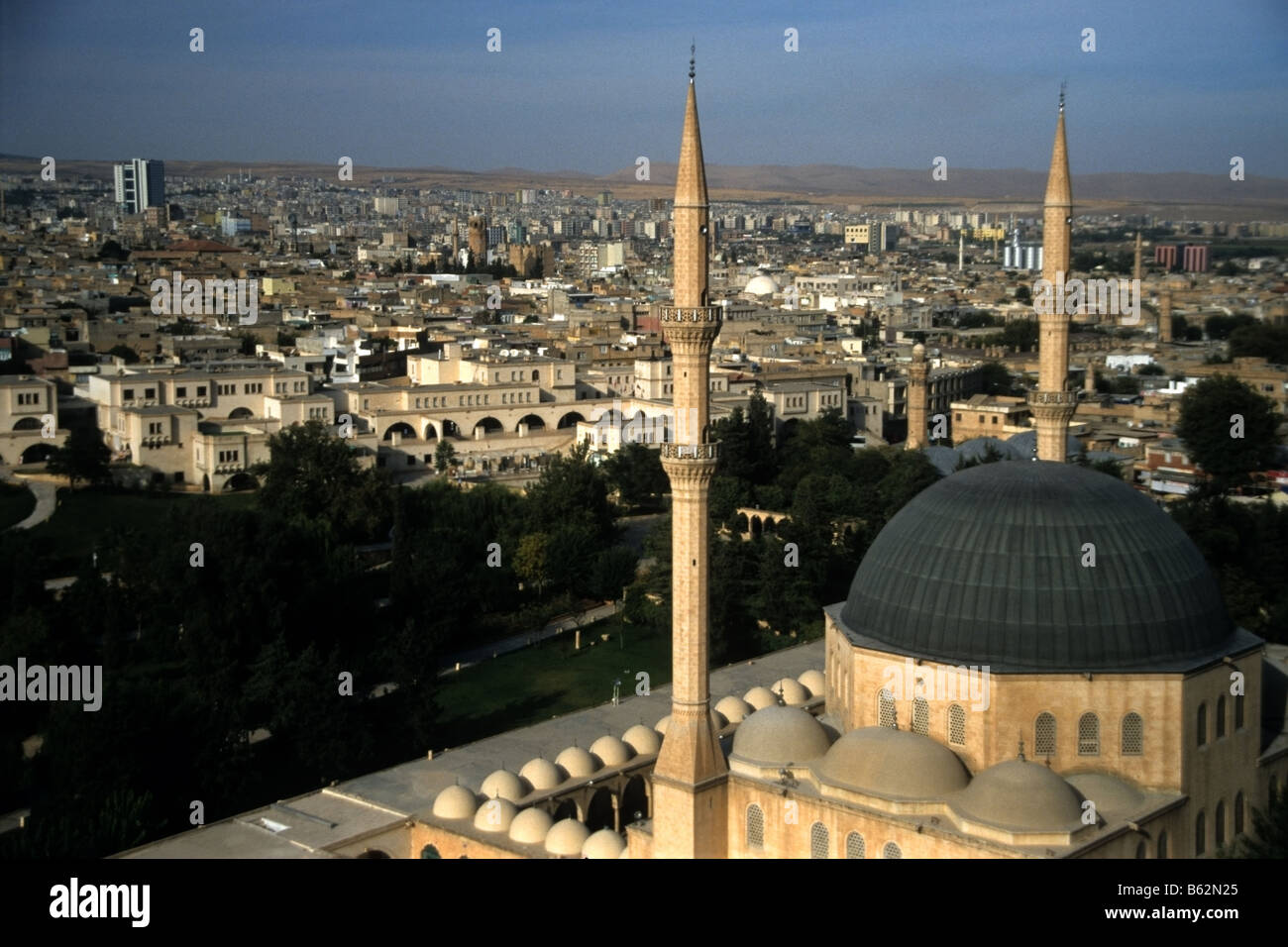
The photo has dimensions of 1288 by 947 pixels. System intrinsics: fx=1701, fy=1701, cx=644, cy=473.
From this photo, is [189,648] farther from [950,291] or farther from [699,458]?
[950,291]

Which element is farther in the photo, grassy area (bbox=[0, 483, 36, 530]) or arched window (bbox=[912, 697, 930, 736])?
grassy area (bbox=[0, 483, 36, 530])

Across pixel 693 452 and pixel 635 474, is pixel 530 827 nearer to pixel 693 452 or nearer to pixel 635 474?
pixel 693 452

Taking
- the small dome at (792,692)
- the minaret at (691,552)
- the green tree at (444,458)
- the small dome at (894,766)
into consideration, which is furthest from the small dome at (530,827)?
the green tree at (444,458)

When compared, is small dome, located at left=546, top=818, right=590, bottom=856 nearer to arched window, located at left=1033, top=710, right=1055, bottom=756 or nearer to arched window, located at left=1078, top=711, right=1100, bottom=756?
arched window, located at left=1033, top=710, right=1055, bottom=756

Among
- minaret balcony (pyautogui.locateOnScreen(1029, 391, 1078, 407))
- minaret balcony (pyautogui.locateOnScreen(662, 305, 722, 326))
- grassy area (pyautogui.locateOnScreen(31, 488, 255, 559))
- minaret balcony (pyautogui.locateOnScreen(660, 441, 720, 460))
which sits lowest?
grassy area (pyautogui.locateOnScreen(31, 488, 255, 559))

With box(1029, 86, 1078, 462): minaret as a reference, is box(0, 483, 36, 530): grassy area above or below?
below

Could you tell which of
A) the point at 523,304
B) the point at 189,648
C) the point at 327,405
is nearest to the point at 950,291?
the point at 523,304

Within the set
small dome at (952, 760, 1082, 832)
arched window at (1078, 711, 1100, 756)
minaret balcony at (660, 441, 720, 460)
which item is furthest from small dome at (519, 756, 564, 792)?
arched window at (1078, 711, 1100, 756)

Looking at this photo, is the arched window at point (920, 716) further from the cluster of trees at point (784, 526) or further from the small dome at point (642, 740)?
the cluster of trees at point (784, 526)
